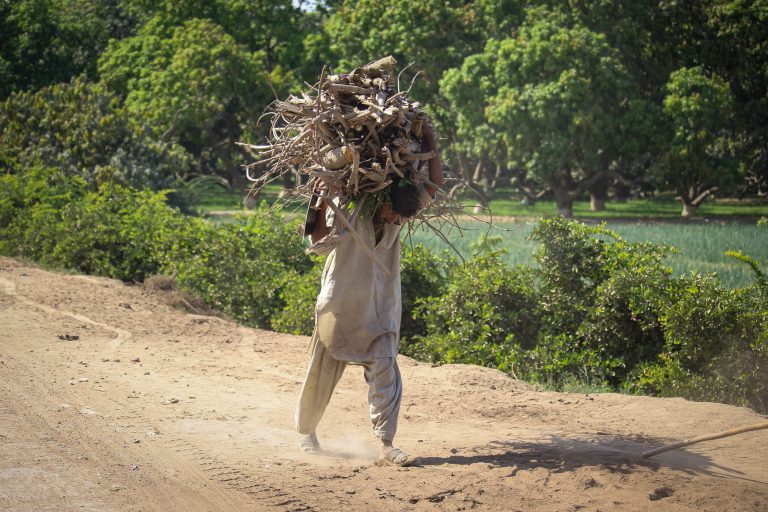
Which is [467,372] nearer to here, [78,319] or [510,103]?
[78,319]

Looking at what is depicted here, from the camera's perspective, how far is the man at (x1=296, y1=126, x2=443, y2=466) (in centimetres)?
531

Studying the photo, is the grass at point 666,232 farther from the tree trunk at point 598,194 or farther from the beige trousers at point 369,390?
the beige trousers at point 369,390

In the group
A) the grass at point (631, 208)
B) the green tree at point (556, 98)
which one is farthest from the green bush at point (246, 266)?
the green tree at point (556, 98)

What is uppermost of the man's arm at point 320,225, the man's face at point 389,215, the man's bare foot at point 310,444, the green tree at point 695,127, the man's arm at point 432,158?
the green tree at point 695,127

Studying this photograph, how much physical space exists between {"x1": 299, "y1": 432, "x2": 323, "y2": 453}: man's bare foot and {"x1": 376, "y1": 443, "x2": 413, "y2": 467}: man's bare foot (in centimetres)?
51

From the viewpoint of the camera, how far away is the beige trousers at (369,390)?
5.31 m

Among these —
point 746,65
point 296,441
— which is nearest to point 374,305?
point 296,441

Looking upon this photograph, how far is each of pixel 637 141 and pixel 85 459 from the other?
23.2 meters

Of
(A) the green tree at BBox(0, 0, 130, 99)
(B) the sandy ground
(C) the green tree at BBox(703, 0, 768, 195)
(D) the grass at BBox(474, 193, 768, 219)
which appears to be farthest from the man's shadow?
(A) the green tree at BBox(0, 0, 130, 99)

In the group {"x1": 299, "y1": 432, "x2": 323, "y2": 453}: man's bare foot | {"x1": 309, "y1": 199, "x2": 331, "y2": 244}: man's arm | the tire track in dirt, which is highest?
{"x1": 309, "y1": 199, "x2": 331, "y2": 244}: man's arm

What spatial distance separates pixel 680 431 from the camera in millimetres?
6016

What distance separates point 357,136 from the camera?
5324 mm

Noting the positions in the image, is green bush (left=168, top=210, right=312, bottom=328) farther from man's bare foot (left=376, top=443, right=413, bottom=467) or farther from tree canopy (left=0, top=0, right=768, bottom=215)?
tree canopy (left=0, top=0, right=768, bottom=215)

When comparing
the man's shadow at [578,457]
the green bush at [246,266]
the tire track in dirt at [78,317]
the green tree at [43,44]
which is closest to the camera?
the man's shadow at [578,457]
